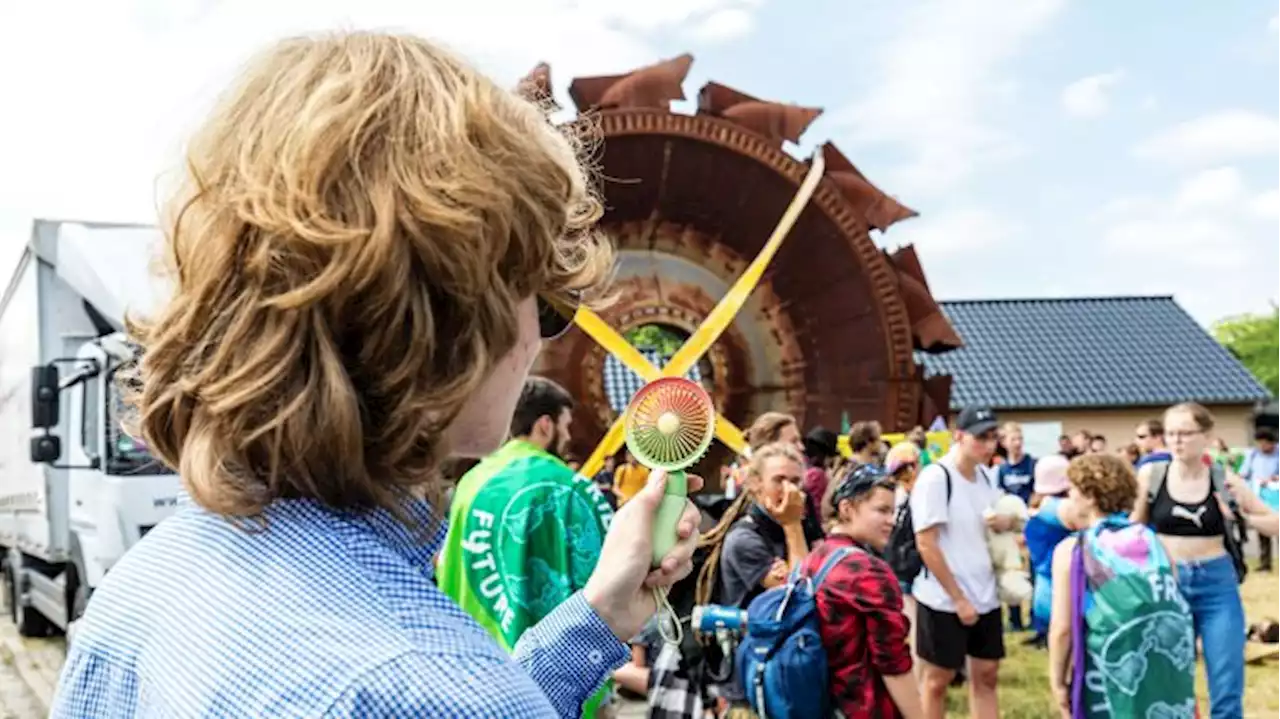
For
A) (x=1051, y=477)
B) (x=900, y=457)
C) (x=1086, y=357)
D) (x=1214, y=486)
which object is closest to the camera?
(x=1214, y=486)

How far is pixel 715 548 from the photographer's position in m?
4.86

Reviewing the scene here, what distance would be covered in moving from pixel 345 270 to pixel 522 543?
98.7 inches

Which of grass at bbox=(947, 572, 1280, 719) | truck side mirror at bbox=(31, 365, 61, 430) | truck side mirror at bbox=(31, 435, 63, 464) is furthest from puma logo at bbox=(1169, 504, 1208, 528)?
truck side mirror at bbox=(31, 435, 63, 464)

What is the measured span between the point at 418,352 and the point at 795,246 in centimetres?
1172

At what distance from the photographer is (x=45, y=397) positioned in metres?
9.10

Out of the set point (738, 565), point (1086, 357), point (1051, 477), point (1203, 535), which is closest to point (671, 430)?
point (738, 565)

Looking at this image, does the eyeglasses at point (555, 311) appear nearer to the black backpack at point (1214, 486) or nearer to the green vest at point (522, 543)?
the green vest at point (522, 543)

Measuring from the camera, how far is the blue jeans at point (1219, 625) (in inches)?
218

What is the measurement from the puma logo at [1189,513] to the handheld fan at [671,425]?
441 cm

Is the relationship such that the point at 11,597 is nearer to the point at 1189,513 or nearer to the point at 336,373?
the point at 1189,513

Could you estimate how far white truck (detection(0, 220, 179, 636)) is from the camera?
8.27 meters

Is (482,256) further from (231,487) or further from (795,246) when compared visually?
(795,246)

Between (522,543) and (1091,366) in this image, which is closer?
(522,543)

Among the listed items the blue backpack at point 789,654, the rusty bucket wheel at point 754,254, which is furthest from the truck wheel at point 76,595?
the blue backpack at point 789,654
